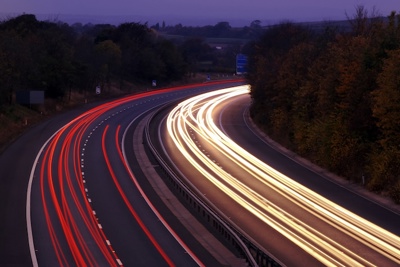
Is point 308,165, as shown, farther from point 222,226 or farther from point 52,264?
point 52,264

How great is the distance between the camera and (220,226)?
2389 cm

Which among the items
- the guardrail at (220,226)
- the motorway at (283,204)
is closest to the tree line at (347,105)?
the motorway at (283,204)

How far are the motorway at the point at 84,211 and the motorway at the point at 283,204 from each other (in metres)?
2.32

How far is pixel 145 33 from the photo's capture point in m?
116

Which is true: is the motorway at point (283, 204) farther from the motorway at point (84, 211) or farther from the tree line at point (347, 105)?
the motorway at point (84, 211)

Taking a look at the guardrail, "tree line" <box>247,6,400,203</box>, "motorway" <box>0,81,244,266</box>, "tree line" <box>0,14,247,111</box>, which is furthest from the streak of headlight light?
"tree line" <box>0,14,247,111</box>

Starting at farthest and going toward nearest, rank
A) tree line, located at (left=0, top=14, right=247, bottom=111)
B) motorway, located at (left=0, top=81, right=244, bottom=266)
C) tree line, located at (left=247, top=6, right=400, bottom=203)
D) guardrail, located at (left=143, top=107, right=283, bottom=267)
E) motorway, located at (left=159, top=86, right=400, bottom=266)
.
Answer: tree line, located at (left=0, top=14, right=247, bottom=111)
tree line, located at (left=247, top=6, right=400, bottom=203)
motorway, located at (left=159, top=86, right=400, bottom=266)
motorway, located at (left=0, top=81, right=244, bottom=266)
guardrail, located at (left=143, top=107, right=283, bottom=267)

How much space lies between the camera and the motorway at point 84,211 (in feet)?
69.3

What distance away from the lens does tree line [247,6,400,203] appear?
1268 inches

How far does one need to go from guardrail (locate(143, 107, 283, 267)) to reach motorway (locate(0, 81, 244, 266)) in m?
0.89

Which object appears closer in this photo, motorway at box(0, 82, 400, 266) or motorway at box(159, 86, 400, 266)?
motorway at box(0, 82, 400, 266)

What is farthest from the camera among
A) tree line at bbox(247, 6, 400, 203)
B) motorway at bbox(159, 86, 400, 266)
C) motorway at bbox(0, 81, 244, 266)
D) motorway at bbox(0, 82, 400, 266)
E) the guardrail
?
tree line at bbox(247, 6, 400, 203)

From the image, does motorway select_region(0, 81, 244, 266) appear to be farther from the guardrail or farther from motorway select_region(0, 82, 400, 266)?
the guardrail

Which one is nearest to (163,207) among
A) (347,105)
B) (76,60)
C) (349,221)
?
(349,221)
